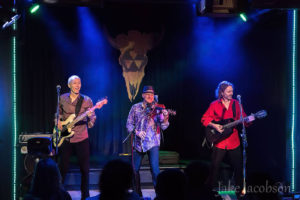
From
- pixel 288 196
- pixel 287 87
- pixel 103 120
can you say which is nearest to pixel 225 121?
pixel 287 87

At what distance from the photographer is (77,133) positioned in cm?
667

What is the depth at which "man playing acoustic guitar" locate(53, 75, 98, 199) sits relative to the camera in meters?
6.61

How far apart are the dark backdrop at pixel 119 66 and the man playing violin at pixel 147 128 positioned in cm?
281

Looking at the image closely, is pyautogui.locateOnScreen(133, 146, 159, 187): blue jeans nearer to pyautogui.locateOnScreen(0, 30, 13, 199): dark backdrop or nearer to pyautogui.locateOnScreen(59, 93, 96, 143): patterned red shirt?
pyautogui.locateOnScreen(59, 93, 96, 143): patterned red shirt

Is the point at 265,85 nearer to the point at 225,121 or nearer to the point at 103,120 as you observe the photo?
the point at 225,121

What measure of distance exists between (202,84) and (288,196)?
4861mm

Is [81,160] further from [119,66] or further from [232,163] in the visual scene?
[119,66]

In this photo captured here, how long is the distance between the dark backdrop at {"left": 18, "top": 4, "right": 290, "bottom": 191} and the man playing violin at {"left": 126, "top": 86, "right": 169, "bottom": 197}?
281 centimetres

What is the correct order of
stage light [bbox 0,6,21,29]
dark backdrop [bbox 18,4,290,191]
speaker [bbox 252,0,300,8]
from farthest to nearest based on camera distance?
1. dark backdrop [bbox 18,4,290,191]
2. speaker [bbox 252,0,300,8]
3. stage light [bbox 0,6,21,29]

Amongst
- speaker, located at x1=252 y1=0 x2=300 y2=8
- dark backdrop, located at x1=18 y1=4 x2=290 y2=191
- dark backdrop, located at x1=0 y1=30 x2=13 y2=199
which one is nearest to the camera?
speaker, located at x1=252 y1=0 x2=300 y2=8

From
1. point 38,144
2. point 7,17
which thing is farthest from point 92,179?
point 7,17

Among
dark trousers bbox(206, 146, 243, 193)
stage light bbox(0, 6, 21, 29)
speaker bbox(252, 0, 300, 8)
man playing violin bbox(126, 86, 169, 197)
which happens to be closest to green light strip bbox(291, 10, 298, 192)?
speaker bbox(252, 0, 300, 8)

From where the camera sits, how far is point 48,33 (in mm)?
9422

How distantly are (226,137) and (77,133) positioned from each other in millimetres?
2658
